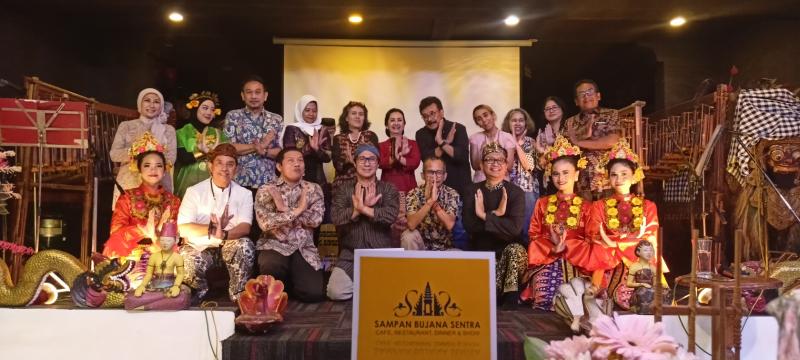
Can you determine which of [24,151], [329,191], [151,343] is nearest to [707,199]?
[329,191]

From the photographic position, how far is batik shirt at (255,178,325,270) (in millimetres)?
4480

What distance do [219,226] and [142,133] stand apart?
4.59 ft

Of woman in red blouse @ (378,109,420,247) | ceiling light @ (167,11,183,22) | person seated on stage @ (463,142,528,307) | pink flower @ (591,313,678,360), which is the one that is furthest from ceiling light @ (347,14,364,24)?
pink flower @ (591,313,678,360)

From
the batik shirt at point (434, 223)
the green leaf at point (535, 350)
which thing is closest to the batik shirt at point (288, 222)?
the batik shirt at point (434, 223)

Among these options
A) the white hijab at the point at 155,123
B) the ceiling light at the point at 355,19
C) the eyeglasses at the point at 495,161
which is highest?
the ceiling light at the point at 355,19

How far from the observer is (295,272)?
4.52 meters

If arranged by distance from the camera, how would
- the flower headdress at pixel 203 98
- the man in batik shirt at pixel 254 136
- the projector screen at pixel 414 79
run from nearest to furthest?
the man in batik shirt at pixel 254 136
the flower headdress at pixel 203 98
the projector screen at pixel 414 79

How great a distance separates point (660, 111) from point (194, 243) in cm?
439

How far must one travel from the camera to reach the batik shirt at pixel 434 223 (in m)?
4.88

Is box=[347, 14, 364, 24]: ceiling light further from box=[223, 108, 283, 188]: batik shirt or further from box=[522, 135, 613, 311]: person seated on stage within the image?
box=[522, 135, 613, 311]: person seated on stage

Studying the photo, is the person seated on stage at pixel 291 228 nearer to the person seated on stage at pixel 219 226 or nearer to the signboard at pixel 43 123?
the person seated on stage at pixel 219 226

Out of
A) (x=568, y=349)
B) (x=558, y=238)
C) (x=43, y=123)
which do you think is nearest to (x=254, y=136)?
(x=43, y=123)

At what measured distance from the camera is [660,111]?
5586 millimetres

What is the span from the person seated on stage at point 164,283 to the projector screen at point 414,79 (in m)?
2.80
